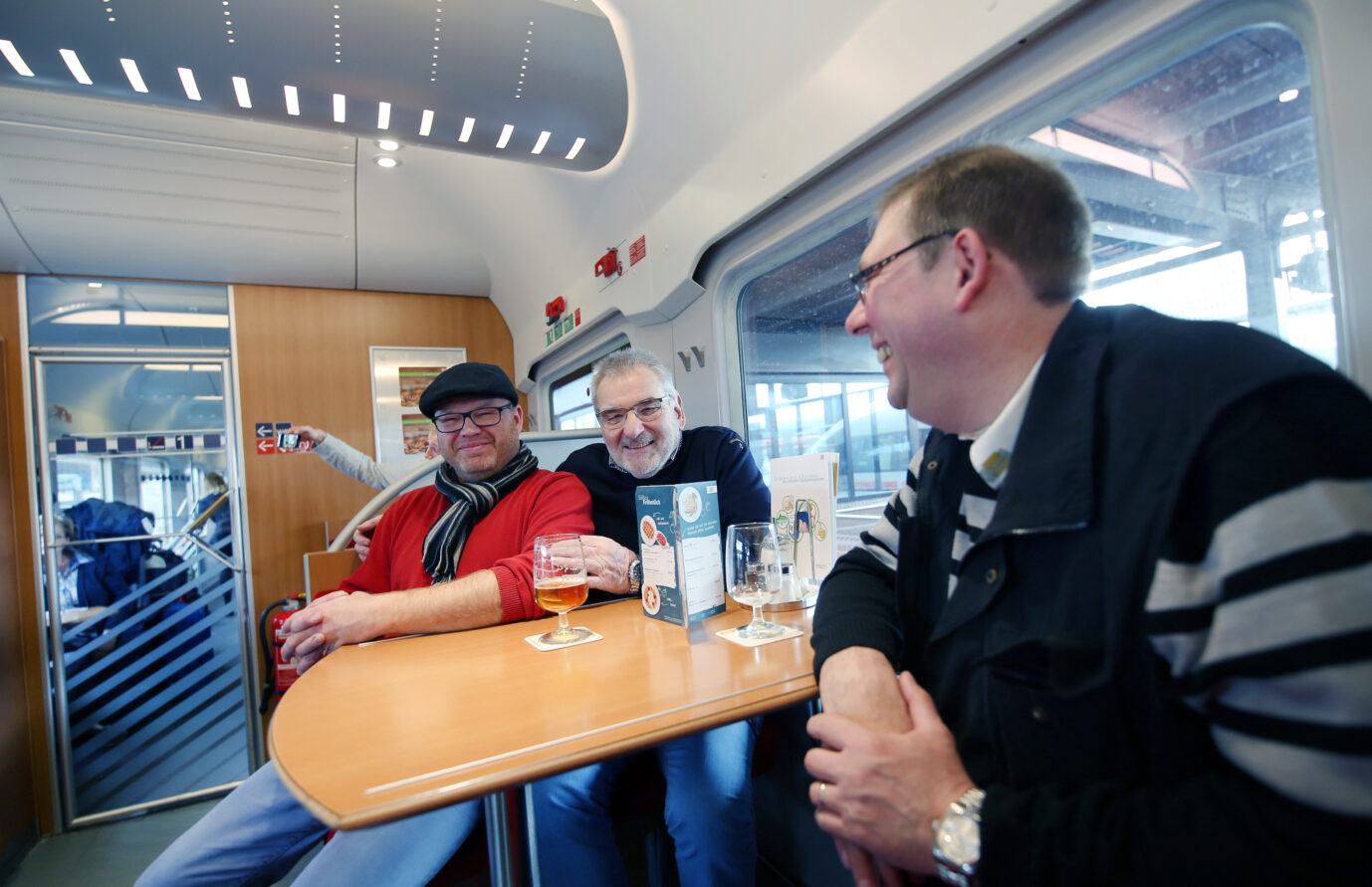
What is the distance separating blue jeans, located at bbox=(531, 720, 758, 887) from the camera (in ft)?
4.24

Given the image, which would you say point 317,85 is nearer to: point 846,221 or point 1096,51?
point 846,221

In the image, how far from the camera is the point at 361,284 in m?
3.98

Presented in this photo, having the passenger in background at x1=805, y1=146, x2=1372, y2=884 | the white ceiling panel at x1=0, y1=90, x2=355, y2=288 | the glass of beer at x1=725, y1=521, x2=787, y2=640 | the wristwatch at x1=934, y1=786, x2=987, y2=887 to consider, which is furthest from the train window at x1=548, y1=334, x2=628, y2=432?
the wristwatch at x1=934, y1=786, x2=987, y2=887

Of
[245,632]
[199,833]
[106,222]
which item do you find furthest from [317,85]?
[245,632]

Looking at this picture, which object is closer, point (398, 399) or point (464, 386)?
point (464, 386)

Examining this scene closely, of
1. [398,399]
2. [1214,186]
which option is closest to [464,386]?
[1214,186]

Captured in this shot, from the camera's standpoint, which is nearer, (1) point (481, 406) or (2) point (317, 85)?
(2) point (317, 85)

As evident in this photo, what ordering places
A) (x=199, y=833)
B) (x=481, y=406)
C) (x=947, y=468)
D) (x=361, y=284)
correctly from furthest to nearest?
1. (x=361, y=284)
2. (x=481, y=406)
3. (x=199, y=833)
4. (x=947, y=468)

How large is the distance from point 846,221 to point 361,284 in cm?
330

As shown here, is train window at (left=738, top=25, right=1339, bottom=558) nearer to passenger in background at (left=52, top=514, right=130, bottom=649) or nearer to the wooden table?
the wooden table

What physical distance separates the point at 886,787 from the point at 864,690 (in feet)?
0.47

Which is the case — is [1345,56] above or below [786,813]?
above

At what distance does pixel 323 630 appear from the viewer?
1389mm

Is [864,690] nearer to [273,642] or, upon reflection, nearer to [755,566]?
[755,566]
